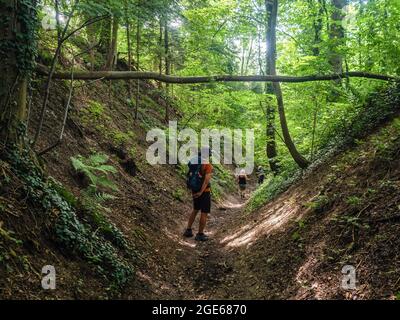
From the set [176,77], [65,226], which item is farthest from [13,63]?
[176,77]

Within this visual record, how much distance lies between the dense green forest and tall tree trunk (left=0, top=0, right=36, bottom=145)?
0.02 m

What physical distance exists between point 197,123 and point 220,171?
6.21m

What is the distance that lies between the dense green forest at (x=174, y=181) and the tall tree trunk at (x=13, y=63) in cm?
2

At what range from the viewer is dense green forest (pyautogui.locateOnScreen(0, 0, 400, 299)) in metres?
5.13

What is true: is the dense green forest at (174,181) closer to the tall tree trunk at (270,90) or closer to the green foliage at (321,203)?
the green foliage at (321,203)

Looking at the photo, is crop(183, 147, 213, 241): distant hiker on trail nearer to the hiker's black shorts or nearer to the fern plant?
the hiker's black shorts

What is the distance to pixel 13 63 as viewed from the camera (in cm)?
588

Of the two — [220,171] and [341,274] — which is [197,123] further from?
[341,274]

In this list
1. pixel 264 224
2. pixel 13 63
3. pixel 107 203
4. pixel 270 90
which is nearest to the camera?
pixel 13 63

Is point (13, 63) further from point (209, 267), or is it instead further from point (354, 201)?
point (354, 201)

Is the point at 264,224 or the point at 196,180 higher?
the point at 196,180

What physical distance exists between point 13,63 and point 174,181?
9.69 metres

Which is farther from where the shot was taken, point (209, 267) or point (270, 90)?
point (270, 90)

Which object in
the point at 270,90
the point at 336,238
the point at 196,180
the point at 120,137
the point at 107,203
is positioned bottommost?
the point at 336,238
